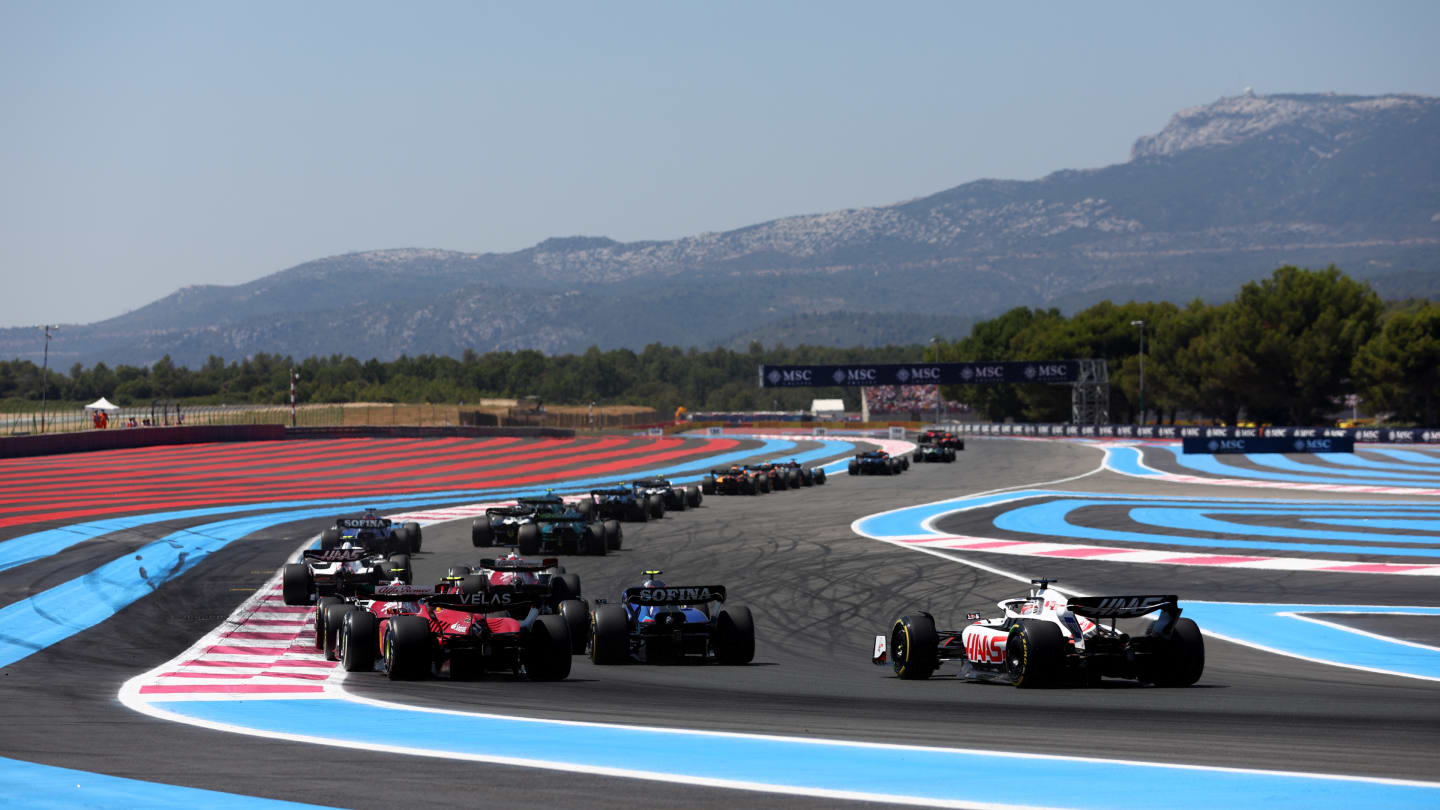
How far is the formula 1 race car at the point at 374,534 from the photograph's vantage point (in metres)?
29.7

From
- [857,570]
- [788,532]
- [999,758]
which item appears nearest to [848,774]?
[999,758]

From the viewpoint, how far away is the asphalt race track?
9609mm

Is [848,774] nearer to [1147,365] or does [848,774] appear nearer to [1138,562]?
[1138,562]

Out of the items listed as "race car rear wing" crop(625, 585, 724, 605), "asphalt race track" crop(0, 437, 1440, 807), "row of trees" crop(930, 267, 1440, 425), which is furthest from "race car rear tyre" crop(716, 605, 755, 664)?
"row of trees" crop(930, 267, 1440, 425)

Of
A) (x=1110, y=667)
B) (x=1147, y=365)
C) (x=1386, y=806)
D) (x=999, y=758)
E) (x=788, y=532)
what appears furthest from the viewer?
(x=1147, y=365)

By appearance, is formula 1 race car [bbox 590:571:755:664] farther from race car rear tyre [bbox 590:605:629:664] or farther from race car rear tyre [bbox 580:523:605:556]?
race car rear tyre [bbox 580:523:605:556]

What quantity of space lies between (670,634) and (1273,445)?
68291mm

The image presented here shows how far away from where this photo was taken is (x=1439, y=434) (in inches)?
3339

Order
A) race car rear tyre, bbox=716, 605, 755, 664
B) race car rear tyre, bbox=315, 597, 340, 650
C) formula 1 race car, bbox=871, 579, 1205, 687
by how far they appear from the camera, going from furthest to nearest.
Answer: race car rear tyre, bbox=315, 597, 340, 650 → race car rear tyre, bbox=716, 605, 755, 664 → formula 1 race car, bbox=871, 579, 1205, 687

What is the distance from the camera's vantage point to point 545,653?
14.7 meters

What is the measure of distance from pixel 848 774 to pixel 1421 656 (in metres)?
10.8

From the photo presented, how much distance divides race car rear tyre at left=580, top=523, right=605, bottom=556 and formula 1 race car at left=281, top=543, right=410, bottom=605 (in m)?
7.62

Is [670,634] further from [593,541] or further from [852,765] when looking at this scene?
[593,541]

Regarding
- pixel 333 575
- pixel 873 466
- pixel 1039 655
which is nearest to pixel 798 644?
pixel 1039 655
